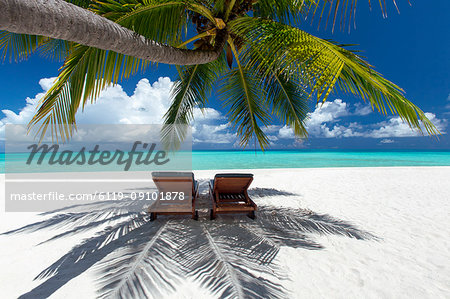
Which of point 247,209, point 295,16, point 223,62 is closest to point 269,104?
point 223,62

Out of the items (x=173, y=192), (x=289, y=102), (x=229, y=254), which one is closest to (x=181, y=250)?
(x=229, y=254)

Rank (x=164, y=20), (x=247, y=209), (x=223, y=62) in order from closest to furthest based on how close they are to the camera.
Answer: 1. (x=164, y=20)
2. (x=247, y=209)
3. (x=223, y=62)

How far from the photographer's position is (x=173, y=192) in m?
3.67

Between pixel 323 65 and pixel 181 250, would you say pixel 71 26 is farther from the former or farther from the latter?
pixel 181 250

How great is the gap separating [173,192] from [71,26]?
2.73 metres

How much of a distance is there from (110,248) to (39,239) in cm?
112

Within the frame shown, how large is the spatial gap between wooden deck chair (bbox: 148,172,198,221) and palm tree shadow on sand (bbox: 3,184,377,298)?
176mm

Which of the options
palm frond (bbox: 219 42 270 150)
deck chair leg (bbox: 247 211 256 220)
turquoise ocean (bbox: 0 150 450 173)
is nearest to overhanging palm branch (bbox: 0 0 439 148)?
palm frond (bbox: 219 42 270 150)

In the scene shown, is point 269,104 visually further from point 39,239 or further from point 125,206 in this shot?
point 39,239

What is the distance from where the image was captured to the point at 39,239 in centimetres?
287

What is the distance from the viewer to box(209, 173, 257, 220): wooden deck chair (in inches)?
138

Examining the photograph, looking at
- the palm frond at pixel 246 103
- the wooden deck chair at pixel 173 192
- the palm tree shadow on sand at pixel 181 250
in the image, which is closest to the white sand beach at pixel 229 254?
the palm tree shadow on sand at pixel 181 250

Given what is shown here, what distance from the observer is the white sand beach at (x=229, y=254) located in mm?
1915

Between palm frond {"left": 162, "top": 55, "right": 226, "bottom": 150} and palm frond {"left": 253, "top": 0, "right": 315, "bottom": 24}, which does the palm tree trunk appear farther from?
palm frond {"left": 162, "top": 55, "right": 226, "bottom": 150}
